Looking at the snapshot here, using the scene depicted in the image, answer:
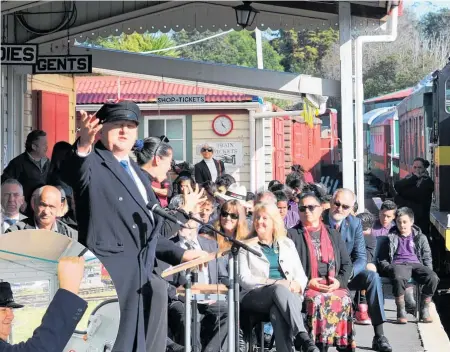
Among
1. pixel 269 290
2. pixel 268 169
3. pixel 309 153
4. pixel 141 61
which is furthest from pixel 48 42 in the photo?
pixel 309 153

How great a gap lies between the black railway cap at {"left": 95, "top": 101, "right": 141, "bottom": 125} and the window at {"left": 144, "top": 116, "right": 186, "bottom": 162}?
19.4 m

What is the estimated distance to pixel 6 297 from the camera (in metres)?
4.46

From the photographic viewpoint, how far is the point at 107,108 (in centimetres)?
582

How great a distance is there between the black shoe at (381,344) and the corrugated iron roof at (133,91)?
14502mm

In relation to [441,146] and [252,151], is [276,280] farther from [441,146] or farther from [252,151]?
[252,151]

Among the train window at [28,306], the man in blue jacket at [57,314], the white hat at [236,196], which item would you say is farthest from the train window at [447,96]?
the train window at [28,306]

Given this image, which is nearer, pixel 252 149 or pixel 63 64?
pixel 63 64

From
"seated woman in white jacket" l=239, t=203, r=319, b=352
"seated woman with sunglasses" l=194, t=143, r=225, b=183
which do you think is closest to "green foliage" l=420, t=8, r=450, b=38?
"seated woman with sunglasses" l=194, t=143, r=225, b=183

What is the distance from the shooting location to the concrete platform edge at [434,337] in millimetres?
9938

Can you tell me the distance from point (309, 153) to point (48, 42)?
25708 mm

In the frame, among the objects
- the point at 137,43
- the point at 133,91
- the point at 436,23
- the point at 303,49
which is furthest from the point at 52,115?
the point at 436,23

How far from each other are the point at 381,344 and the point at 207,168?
7.75 m

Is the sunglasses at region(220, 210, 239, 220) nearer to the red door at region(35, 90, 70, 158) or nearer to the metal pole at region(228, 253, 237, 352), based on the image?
the metal pole at region(228, 253, 237, 352)

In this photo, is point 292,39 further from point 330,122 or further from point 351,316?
point 351,316
